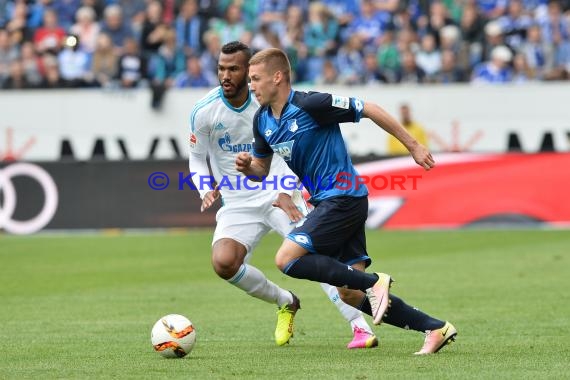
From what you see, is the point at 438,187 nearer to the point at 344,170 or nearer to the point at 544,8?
the point at 544,8

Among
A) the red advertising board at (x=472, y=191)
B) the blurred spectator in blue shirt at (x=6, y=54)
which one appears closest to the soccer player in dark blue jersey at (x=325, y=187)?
the red advertising board at (x=472, y=191)

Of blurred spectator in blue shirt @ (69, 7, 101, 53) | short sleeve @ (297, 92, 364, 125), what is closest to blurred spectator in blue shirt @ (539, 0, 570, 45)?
blurred spectator in blue shirt @ (69, 7, 101, 53)

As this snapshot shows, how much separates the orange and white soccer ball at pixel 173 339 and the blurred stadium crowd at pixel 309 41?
1431cm

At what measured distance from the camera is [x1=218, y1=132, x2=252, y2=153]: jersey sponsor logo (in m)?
10.4

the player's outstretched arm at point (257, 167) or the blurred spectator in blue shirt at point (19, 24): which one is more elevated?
the player's outstretched arm at point (257, 167)

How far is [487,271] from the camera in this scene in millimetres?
15297

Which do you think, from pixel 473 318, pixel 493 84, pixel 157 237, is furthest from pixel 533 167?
pixel 473 318

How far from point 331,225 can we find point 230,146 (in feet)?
6.70

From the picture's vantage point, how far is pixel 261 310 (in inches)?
481

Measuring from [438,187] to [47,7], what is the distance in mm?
9437

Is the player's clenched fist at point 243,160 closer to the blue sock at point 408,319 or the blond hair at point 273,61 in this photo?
the blond hair at point 273,61

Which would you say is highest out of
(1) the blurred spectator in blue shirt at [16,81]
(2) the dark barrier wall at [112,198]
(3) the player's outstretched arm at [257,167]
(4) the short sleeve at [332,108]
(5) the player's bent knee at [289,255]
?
(4) the short sleeve at [332,108]

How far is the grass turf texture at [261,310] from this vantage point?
8.25 m

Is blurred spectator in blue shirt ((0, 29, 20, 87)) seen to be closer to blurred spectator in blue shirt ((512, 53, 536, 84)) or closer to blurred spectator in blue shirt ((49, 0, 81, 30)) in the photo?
blurred spectator in blue shirt ((49, 0, 81, 30))
